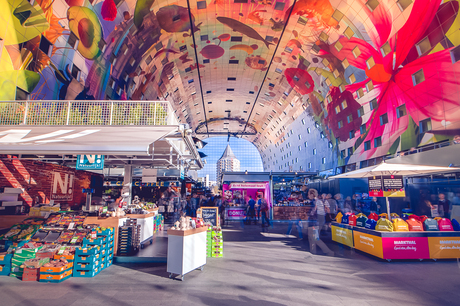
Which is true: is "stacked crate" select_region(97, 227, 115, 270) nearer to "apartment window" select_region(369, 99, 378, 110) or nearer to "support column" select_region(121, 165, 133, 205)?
"support column" select_region(121, 165, 133, 205)

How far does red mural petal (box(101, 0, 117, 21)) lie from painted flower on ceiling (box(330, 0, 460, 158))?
12.0m

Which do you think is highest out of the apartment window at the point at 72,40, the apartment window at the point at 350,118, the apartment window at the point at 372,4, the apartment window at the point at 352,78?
the apartment window at the point at 372,4

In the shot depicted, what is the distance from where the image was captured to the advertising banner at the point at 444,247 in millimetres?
6129

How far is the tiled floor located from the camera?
12.2ft

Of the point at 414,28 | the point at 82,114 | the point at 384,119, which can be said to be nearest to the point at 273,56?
the point at 384,119

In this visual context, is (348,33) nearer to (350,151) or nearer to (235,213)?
(350,151)

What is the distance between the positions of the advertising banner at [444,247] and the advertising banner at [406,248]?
133 millimetres

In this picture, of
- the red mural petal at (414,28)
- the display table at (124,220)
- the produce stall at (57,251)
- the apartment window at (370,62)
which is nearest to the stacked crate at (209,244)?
the display table at (124,220)

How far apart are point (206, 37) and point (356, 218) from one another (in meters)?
14.1

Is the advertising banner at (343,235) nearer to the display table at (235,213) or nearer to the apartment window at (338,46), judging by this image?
the display table at (235,213)

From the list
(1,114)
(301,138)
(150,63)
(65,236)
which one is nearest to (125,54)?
(150,63)

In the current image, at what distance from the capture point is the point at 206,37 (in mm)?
16438

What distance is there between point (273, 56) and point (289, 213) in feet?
37.2

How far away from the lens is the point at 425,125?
11508 mm
